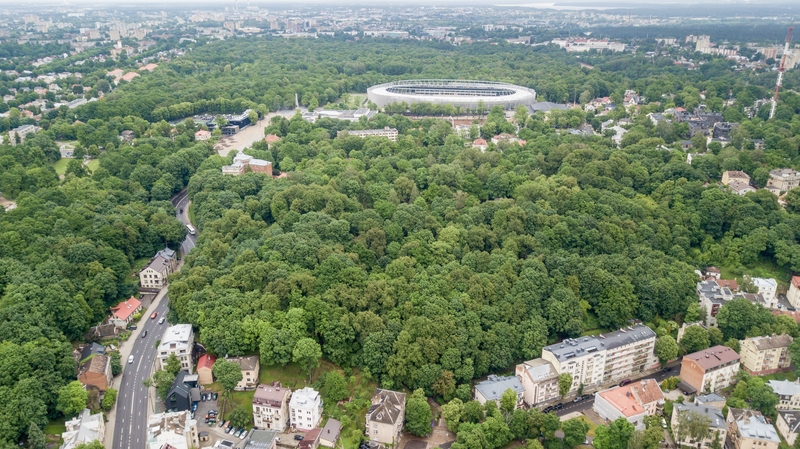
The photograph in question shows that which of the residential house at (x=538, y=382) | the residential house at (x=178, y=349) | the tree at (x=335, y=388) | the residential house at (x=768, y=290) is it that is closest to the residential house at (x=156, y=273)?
the residential house at (x=178, y=349)

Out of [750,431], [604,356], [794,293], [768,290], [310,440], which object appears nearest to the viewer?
[310,440]

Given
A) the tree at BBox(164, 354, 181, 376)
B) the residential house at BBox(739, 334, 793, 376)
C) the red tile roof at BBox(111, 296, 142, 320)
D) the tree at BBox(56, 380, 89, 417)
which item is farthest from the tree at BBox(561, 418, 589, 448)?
the red tile roof at BBox(111, 296, 142, 320)

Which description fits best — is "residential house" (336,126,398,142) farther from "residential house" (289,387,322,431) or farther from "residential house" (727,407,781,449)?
"residential house" (727,407,781,449)

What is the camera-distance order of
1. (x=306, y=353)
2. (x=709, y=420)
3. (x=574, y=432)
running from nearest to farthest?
(x=574, y=432) < (x=709, y=420) < (x=306, y=353)

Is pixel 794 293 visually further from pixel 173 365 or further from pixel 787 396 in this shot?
pixel 173 365

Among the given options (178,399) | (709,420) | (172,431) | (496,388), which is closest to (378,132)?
(496,388)

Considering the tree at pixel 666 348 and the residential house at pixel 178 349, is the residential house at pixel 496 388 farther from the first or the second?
the residential house at pixel 178 349
